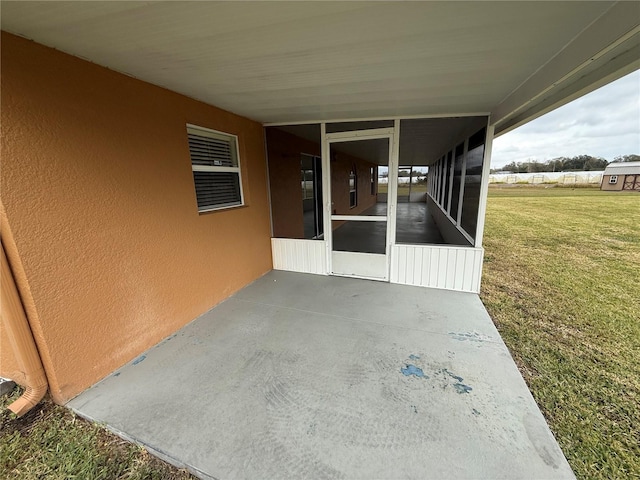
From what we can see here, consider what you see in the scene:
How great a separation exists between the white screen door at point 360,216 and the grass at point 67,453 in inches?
123

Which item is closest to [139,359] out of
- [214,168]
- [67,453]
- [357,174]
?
[67,453]

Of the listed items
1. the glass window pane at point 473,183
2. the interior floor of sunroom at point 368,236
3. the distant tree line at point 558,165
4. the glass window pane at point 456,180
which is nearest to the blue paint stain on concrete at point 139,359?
the interior floor of sunroom at point 368,236

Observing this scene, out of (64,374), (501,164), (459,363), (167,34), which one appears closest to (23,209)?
(64,374)

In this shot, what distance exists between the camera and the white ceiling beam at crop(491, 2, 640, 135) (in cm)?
119

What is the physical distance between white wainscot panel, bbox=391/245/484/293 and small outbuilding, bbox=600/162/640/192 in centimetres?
3083

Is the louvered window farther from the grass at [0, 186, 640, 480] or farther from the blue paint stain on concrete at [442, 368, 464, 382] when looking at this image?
the blue paint stain on concrete at [442, 368, 464, 382]

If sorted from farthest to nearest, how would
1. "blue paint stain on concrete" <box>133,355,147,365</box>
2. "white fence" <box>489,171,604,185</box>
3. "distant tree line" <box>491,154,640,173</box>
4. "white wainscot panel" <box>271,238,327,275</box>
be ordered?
"distant tree line" <box>491,154,640,173</box> < "white fence" <box>489,171,604,185</box> < "white wainscot panel" <box>271,238,327,275</box> < "blue paint stain on concrete" <box>133,355,147,365</box>

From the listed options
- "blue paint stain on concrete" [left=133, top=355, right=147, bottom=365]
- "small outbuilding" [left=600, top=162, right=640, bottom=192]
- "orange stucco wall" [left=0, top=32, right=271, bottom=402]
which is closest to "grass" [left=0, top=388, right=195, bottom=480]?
"orange stucco wall" [left=0, top=32, right=271, bottom=402]

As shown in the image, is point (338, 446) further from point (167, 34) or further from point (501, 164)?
point (501, 164)

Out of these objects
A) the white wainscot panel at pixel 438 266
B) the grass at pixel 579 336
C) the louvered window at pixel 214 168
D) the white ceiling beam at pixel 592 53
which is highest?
the white ceiling beam at pixel 592 53

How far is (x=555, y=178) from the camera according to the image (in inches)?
1101

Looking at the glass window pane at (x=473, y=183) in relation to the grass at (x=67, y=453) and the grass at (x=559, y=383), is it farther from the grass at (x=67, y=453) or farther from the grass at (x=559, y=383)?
the grass at (x=67, y=453)

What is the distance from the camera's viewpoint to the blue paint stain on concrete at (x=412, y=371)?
6.71 ft

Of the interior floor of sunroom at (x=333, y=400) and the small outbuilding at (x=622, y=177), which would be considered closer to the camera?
the interior floor of sunroom at (x=333, y=400)
